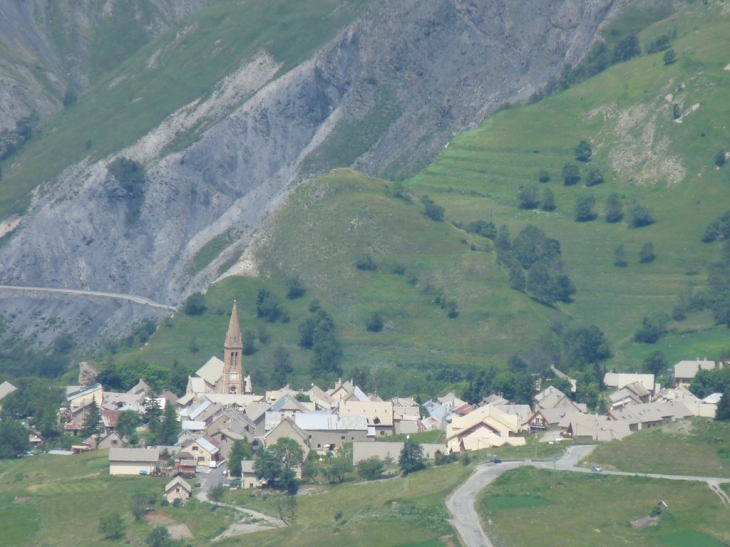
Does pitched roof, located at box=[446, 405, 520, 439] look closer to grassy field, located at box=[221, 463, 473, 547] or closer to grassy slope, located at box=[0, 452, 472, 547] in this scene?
grassy field, located at box=[221, 463, 473, 547]

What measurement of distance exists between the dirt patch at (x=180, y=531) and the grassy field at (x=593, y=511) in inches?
646

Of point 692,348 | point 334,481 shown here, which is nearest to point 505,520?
point 334,481

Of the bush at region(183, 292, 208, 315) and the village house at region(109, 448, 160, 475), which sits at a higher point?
the bush at region(183, 292, 208, 315)

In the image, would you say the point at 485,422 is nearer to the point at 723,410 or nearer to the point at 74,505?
the point at 723,410

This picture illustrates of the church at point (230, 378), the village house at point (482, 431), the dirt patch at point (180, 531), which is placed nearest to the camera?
the dirt patch at point (180, 531)

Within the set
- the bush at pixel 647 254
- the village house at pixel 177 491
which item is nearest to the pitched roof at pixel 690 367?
the bush at pixel 647 254

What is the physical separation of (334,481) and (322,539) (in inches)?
798

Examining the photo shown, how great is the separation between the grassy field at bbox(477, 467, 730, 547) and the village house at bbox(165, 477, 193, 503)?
66.8 ft

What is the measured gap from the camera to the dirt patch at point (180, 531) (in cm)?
10525

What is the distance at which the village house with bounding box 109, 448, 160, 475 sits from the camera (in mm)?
121250

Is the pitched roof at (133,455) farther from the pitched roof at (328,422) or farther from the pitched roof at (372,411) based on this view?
the pitched roof at (372,411)

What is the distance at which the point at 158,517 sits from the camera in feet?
359

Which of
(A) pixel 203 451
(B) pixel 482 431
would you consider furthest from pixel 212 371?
(B) pixel 482 431

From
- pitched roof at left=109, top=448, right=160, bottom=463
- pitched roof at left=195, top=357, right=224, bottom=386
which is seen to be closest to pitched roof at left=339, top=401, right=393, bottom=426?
pitched roof at left=109, top=448, right=160, bottom=463
